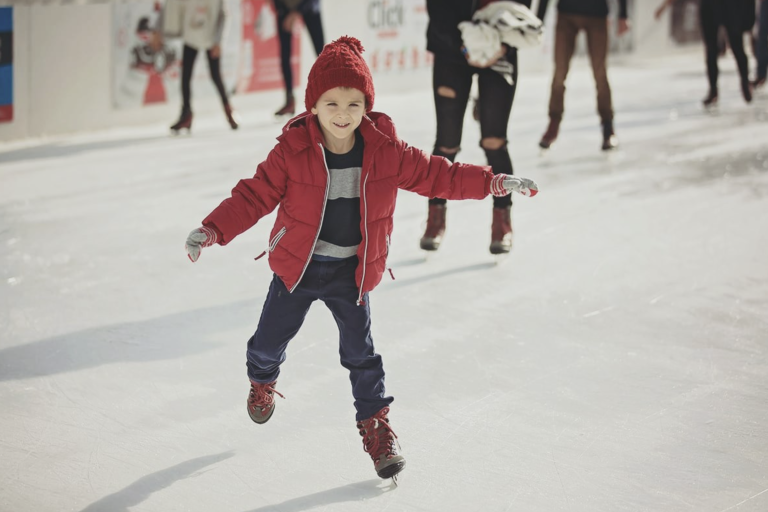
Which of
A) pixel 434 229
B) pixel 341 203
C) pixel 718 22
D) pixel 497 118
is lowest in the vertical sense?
pixel 434 229

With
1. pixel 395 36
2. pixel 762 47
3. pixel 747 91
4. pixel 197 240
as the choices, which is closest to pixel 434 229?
pixel 197 240

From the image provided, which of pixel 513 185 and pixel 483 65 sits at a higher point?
pixel 483 65

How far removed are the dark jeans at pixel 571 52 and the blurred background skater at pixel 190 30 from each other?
7.20ft

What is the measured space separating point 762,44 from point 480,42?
631cm

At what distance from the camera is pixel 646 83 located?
10094mm

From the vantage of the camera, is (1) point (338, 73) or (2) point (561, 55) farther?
(2) point (561, 55)

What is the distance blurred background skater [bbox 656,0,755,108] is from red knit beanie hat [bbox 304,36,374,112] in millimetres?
6049

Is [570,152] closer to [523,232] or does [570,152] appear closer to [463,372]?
[523,232]

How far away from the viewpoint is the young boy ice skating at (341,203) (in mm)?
2316

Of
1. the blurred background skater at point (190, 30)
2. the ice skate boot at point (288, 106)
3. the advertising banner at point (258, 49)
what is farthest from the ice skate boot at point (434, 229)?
the advertising banner at point (258, 49)

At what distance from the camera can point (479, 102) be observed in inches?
159

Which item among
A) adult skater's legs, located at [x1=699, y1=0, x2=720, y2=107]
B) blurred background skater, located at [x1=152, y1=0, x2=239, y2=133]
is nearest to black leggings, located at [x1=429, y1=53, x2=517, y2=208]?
blurred background skater, located at [x1=152, y1=0, x2=239, y2=133]

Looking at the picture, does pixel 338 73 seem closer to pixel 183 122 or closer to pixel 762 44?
pixel 183 122

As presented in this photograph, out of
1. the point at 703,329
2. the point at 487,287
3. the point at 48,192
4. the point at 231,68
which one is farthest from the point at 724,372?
the point at 231,68
